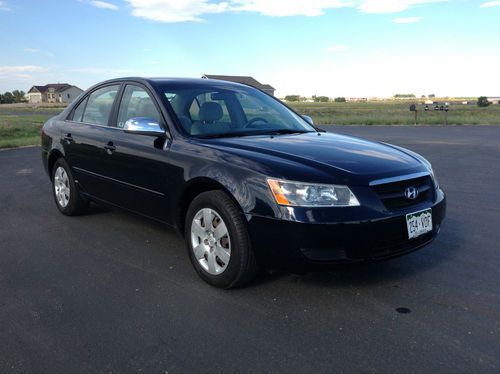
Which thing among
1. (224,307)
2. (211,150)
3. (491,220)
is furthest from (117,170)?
(491,220)

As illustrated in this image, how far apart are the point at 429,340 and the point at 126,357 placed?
5.74ft

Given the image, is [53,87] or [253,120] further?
[53,87]

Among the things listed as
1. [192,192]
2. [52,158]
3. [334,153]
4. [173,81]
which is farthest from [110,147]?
[334,153]

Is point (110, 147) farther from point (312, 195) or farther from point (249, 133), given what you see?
point (312, 195)

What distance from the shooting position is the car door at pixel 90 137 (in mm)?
4996

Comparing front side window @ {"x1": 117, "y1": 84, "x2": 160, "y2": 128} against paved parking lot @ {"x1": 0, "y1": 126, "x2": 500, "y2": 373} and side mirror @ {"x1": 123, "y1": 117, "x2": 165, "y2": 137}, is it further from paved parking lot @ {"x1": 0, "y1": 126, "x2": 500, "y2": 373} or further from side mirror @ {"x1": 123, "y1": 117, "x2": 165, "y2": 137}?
paved parking lot @ {"x1": 0, "y1": 126, "x2": 500, "y2": 373}

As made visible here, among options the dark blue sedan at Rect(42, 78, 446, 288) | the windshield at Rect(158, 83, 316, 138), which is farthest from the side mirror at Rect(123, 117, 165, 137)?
the windshield at Rect(158, 83, 316, 138)

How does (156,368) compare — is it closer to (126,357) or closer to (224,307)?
(126,357)

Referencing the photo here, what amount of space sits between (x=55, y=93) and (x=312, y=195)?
132 m

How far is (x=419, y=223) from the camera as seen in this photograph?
3.48 meters

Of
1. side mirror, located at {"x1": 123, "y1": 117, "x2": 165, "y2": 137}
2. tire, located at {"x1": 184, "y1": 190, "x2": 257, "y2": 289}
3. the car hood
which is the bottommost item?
tire, located at {"x1": 184, "y1": 190, "x2": 257, "y2": 289}

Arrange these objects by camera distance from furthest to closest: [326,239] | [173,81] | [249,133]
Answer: [173,81], [249,133], [326,239]

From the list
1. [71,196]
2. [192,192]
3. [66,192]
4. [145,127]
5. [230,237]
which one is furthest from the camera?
[66,192]

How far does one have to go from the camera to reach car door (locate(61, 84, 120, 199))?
5.00 meters
